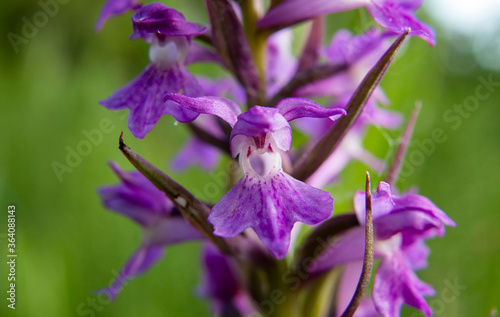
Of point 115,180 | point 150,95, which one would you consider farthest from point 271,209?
point 115,180

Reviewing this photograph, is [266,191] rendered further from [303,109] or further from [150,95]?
[150,95]

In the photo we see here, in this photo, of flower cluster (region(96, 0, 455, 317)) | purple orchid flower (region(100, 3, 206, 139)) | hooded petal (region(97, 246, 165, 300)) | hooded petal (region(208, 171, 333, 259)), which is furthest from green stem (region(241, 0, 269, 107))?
hooded petal (region(97, 246, 165, 300))

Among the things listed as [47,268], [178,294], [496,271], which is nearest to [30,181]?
[47,268]

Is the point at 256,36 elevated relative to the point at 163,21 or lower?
lower

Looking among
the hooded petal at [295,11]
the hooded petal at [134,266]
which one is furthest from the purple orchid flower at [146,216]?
the hooded petal at [295,11]

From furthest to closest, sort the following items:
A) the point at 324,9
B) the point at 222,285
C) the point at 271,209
Result: the point at 222,285, the point at 324,9, the point at 271,209

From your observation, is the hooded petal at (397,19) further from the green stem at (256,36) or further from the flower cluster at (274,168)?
the green stem at (256,36)

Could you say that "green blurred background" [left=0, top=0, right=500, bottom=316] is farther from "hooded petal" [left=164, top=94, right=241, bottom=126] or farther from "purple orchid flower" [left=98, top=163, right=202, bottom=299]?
"hooded petal" [left=164, top=94, right=241, bottom=126]
